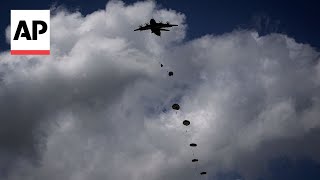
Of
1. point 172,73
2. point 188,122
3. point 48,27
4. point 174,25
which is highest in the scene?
point 174,25

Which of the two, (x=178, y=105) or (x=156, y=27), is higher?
(x=156, y=27)

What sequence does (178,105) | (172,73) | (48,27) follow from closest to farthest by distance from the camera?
(48,27)
(172,73)
(178,105)

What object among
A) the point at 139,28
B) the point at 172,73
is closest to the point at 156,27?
the point at 139,28

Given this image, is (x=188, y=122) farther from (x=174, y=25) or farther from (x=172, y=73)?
(x=174, y=25)

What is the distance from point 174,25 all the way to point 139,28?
9.43 m

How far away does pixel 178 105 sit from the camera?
239ft

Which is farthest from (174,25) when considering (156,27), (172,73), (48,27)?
(48,27)

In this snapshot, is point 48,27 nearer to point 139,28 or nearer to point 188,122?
point 139,28

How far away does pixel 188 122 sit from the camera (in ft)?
233

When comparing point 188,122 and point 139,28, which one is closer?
point 188,122

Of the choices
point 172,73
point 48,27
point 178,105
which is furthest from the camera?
point 178,105

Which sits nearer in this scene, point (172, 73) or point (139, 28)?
point (172, 73)

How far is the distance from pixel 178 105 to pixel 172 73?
954cm

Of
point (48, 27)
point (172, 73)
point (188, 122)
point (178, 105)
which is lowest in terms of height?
point (188, 122)
